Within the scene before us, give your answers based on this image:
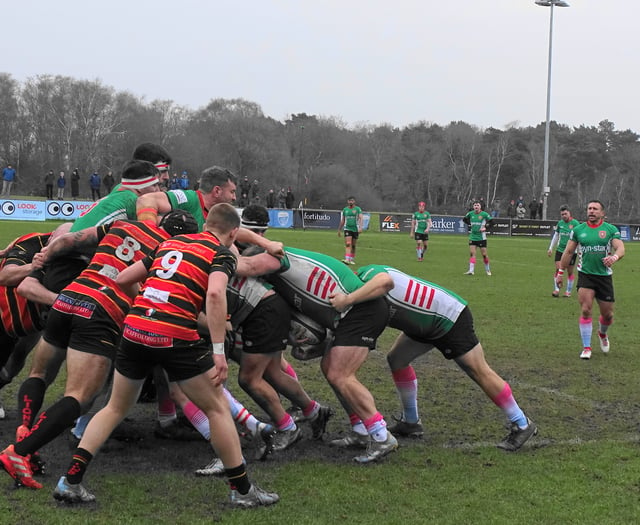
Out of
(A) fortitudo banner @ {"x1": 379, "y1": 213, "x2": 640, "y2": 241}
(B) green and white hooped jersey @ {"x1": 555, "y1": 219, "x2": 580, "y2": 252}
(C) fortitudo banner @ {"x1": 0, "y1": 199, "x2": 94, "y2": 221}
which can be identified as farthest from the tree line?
(B) green and white hooped jersey @ {"x1": 555, "y1": 219, "x2": 580, "y2": 252}

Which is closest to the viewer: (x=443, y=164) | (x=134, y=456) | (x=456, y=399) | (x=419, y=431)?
(x=134, y=456)

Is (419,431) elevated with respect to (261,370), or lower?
lower

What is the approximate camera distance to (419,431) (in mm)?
6281

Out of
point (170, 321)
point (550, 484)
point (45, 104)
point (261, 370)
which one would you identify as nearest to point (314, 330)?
point (261, 370)

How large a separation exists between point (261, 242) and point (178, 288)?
1244mm

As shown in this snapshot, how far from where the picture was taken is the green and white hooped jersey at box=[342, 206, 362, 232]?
78.5 feet

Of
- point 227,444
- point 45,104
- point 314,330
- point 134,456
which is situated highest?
point 45,104

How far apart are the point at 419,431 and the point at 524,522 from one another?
1.95 m

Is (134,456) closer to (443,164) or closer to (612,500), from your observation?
(612,500)

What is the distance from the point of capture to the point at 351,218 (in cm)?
2419

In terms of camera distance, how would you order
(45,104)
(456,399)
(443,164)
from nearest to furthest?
(456,399), (45,104), (443,164)

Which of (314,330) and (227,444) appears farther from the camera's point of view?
(314,330)

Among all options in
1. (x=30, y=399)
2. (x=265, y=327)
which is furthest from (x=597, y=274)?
(x=30, y=399)

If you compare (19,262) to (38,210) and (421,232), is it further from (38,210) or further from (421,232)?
(38,210)
